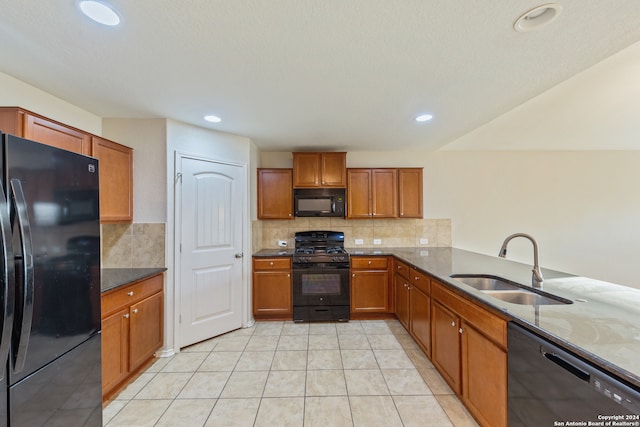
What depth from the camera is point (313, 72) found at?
5.58ft

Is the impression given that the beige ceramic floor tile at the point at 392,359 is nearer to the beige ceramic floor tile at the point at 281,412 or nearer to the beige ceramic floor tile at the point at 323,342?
the beige ceramic floor tile at the point at 323,342

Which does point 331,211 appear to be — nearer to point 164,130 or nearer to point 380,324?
point 380,324

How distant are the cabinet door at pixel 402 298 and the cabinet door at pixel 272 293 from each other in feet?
4.52

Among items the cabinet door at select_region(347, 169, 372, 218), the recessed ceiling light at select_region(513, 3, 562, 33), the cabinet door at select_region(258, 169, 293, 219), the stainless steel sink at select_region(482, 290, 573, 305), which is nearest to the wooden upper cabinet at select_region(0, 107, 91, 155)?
the cabinet door at select_region(258, 169, 293, 219)

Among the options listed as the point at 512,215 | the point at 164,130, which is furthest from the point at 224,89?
the point at 512,215

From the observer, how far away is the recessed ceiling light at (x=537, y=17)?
116 centimetres

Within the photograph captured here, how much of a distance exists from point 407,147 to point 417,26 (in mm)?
2557

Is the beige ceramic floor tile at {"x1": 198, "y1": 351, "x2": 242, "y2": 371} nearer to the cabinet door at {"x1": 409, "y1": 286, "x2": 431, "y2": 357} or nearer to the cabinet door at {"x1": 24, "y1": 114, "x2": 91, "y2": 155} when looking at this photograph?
the cabinet door at {"x1": 409, "y1": 286, "x2": 431, "y2": 357}

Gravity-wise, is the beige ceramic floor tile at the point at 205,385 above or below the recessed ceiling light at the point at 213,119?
below

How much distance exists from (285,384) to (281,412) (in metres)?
0.29

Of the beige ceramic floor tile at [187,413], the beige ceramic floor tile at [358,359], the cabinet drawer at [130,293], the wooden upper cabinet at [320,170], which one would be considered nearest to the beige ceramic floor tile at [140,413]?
the beige ceramic floor tile at [187,413]

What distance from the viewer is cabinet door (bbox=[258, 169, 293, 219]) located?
3582 millimetres

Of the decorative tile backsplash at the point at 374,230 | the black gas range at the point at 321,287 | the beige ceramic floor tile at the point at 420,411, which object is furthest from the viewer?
the decorative tile backsplash at the point at 374,230

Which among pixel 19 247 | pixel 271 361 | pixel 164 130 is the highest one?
pixel 164 130
